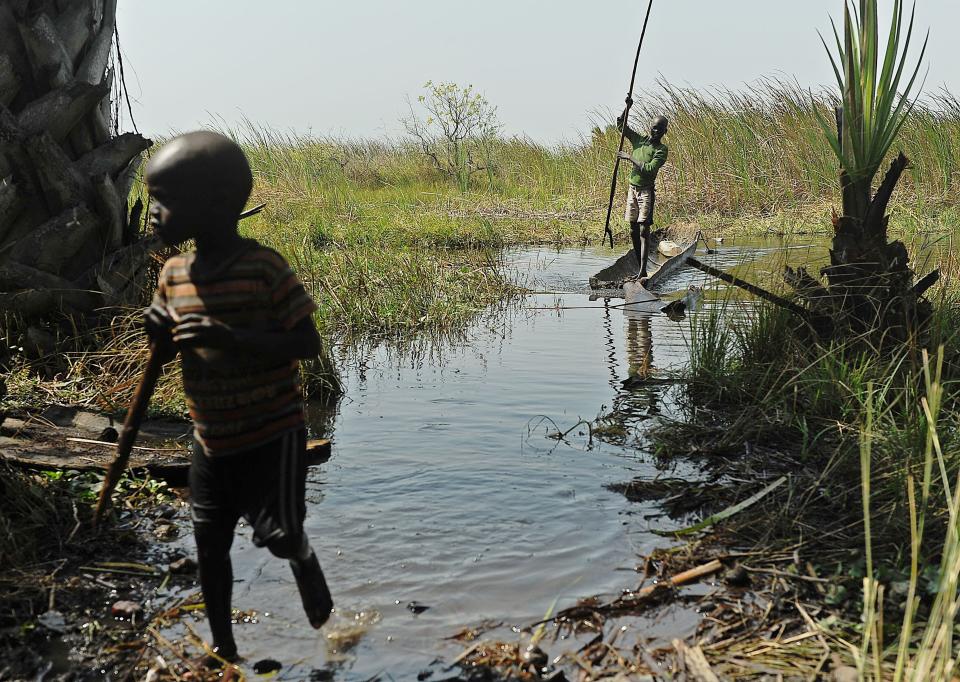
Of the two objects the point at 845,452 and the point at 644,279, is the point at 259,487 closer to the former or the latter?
the point at 845,452

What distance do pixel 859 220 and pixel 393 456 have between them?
10.1 ft

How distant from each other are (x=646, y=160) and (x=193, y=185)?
1036 cm

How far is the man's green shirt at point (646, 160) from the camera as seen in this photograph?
12.6 metres

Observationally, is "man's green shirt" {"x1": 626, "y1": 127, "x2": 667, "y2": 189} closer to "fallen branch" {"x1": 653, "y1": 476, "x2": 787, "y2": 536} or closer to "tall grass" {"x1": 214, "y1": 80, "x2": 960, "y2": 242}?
"tall grass" {"x1": 214, "y1": 80, "x2": 960, "y2": 242}

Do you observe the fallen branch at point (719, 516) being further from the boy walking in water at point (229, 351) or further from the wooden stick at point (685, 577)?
the boy walking in water at point (229, 351)

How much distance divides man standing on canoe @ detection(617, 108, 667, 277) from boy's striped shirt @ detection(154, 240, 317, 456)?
10.1 m

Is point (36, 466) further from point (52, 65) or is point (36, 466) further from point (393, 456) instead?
point (52, 65)

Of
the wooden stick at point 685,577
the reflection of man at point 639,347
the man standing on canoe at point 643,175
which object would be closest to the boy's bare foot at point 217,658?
the wooden stick at point 685,577

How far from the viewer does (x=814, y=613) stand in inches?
130

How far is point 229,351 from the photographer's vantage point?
2893 millimetres

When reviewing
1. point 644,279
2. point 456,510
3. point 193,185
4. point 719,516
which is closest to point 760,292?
point 719,516

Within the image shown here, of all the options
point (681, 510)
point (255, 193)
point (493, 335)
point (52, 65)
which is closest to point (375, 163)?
point (255, 193)

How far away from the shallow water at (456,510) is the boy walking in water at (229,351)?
0.48 metres

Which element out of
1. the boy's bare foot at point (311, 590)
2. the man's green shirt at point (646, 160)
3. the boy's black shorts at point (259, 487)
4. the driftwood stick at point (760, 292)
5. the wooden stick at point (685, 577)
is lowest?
the wooden stick at point (685, 577)
